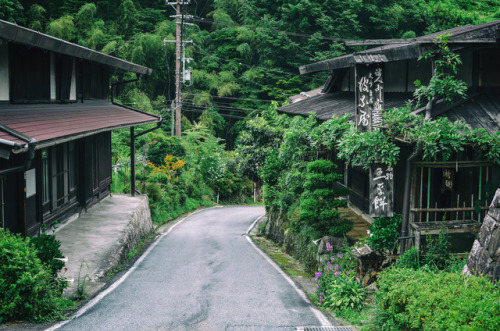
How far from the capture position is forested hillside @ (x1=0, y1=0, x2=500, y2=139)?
3894cm

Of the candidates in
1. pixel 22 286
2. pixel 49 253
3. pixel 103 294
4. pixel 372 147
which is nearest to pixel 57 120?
pixel 49 253

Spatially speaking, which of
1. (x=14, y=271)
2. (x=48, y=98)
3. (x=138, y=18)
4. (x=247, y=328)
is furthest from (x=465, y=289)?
(x=138, y=18)

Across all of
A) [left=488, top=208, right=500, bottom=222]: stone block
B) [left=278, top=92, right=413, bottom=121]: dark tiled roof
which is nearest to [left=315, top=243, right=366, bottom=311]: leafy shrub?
[left=488, top=208, right=500, bottom=222]: stone block

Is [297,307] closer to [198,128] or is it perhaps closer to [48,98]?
[48,98]

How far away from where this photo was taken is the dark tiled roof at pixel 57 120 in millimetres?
10102

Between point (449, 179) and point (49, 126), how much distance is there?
10.4m

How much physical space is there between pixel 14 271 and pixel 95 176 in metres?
12.2

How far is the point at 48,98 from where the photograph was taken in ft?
48.2

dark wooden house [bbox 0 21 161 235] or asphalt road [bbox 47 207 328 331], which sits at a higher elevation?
dark wooden house [bbox 0 21 161 235]

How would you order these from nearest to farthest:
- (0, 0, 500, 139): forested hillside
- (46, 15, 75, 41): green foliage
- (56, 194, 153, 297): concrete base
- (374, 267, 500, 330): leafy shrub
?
(374, 267, 500, 330): leafy shrub → (56, 194, 153, 297): concrete base → (46, 15, 75, 41): green foliage → (0, 0, 500, 139): forested hillside

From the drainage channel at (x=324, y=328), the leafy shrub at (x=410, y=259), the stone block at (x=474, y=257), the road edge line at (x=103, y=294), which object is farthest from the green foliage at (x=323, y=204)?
the stone block at (x=474, y=257)

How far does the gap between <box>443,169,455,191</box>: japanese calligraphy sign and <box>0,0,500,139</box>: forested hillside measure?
2817 cm

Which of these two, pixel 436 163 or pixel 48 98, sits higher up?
pixel 48 98

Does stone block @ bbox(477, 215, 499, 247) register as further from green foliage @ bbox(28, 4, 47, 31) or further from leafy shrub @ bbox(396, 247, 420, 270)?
green foliage @ bbox(28, 4, 47, 31)
